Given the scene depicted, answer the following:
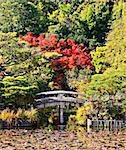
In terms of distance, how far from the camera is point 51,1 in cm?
4478

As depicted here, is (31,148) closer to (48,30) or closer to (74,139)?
(74,139)

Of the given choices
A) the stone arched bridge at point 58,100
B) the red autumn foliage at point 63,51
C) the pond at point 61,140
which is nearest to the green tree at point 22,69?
the stone arched bridge at point 58,100

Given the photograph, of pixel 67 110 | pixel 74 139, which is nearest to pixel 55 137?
pixel 74 139

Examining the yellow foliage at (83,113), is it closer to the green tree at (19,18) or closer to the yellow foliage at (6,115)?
the yellow foliage at (6,115)

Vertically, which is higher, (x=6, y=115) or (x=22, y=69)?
(x=22, y=69)

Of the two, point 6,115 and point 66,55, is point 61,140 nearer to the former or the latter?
point 6,115

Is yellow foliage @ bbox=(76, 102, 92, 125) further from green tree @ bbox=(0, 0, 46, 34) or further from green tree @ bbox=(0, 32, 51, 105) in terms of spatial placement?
green tree @ bbox=(0, 0, 46, 34)

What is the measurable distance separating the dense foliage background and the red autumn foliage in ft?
1.00

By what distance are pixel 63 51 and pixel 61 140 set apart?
1479 cm

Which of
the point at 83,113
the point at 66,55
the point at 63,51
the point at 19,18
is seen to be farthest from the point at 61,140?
the point at 19,18

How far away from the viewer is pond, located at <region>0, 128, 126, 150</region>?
19.2m

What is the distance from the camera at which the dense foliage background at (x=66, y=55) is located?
26672mm

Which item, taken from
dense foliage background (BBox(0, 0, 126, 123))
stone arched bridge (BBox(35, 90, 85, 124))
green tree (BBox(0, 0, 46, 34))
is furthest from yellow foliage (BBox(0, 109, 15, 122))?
green tree (BBox(0, 0, 46, 34))

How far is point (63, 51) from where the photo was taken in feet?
115
